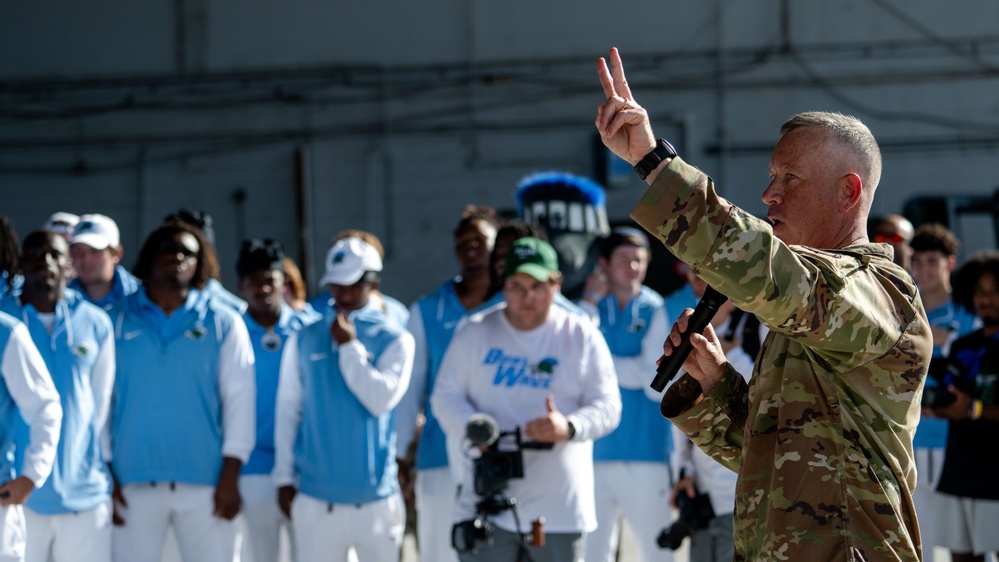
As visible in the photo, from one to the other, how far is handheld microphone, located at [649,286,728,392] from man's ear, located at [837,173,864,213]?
0.31 meters

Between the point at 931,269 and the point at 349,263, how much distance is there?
322 centimetres

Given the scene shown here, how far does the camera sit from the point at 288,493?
553 centimetres

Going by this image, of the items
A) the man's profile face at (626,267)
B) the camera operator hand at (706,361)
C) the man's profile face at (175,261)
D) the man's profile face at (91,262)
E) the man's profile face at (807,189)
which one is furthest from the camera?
the man's profile face at (626,267)

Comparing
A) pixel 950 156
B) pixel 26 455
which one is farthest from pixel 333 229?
pixel 26 455

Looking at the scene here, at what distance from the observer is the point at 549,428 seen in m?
4.53

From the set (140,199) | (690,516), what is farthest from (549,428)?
(140,199)

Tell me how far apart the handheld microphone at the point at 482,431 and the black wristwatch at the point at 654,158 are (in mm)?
2593

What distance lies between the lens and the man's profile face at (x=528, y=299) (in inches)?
195

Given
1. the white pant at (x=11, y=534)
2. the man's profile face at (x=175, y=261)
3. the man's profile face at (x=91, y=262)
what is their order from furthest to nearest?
the man's profile face at (x=91, y=262)
the man's profile face at (x=175, y=261)
the white pant at (x=11, y=534)

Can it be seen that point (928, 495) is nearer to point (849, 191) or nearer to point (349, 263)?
point (349, 263)

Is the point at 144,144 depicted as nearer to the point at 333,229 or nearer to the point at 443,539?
the point at 333,229

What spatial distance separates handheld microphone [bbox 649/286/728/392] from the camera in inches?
92.5

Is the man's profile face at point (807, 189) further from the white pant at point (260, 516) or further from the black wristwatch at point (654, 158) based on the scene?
the white pant at point (260, 516)

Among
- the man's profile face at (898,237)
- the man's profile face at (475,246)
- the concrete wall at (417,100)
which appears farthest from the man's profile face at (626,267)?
the concrete wall at (417,100)
